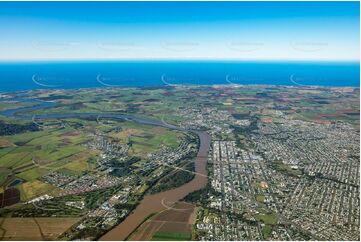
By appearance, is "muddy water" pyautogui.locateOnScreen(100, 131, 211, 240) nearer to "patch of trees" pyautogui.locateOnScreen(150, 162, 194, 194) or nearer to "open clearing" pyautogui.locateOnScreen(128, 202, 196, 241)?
"patch of trees" pyautogui.locateOnScreen(150, 162, 194, 194)

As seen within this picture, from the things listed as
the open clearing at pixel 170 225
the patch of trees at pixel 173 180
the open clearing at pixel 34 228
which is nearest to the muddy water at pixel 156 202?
the patch of trees at pixel 173 180

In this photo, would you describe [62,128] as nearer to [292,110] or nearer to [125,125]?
[125,125]

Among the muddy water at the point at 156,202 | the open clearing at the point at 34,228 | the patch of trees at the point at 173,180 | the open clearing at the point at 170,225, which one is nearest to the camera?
the open clearing at the point at 34,228

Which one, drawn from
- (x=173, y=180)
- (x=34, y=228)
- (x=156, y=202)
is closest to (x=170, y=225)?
(x=156, y=202)

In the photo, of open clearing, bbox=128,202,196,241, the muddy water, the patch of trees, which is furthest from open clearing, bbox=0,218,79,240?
the patch of trees

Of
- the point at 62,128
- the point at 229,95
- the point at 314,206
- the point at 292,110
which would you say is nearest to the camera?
the point at 314,206

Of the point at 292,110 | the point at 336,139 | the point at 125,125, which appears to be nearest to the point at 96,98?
Result: the point at 125,125

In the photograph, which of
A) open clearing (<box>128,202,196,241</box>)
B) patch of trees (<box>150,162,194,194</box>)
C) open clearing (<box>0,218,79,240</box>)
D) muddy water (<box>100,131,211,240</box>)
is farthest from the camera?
patch of trees (<box>150,162,194,194</box>)

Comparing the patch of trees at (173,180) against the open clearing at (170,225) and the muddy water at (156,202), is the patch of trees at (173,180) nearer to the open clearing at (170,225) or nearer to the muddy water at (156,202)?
the muddy water at (156,202)

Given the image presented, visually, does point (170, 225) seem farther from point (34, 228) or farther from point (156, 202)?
point (34, 228)
